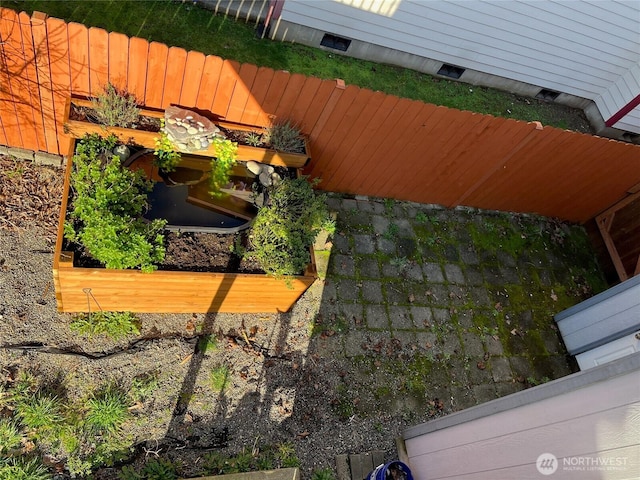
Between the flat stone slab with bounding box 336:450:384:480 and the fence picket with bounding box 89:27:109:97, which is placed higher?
the fence picket with bounding box 89:27:109:97

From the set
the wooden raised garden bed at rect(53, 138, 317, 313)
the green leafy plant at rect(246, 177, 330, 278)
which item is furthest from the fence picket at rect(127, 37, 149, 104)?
the green leafy plant at rect(246, 177, 330, 278)

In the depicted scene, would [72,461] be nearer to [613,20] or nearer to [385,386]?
[385,386]

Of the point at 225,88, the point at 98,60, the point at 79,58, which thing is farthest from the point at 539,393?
the point at 79,58

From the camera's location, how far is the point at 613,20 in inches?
302

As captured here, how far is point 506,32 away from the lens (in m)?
7.68

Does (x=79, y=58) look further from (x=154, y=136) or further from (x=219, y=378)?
(x=219, y=378)

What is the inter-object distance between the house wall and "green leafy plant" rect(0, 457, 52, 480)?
11.4 feet

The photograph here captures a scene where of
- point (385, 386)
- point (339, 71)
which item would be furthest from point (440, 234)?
point (339, 71)

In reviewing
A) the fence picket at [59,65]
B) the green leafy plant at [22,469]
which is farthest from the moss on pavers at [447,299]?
the fence picket at [59,65]

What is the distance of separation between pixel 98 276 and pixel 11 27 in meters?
2.23

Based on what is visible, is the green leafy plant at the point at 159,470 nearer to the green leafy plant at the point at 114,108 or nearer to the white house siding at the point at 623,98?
the green leafy plant at the point at 114,108

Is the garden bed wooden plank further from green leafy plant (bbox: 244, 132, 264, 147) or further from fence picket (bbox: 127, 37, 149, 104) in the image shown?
fence picket (bbox: 127, 37, 149, 104)

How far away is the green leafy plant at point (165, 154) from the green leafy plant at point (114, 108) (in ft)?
1.07

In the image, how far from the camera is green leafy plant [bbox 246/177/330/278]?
4.70 metres
